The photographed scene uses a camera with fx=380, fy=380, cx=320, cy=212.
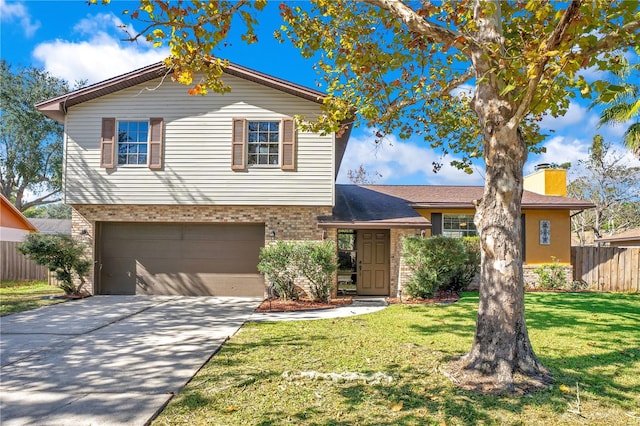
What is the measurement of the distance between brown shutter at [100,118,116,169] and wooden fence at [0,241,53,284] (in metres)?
7.09

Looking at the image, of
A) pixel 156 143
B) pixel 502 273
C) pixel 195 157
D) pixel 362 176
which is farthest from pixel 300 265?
pixel 362 176

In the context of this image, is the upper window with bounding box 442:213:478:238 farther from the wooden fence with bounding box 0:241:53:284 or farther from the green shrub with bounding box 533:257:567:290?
the wooden fence with bounding box 0:241:53:284

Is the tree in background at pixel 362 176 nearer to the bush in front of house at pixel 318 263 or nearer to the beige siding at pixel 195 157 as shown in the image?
the beige siding at pixel 195 157

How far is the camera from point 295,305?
1016cm

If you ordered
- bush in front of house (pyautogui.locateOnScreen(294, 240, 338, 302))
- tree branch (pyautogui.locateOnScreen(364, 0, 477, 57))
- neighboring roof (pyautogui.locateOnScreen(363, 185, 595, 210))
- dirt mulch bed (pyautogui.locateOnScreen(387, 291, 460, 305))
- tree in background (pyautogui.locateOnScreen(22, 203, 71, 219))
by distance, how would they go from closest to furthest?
1. tree branch (pyautogui.locateOnScreen(364, 0, 477, 57))
2. bush in front of house (pyautogui.locateOnScreen(294, 240, 338, 302))
3. dirt mulch bed (pyautogui.locateOnScreen(387, 291, 460, 305))
4. neighboring roof (pyautogui.locateOnScreen(363, 185, 595, 210))
5. tree in background (pyautogui.locateOnScreen(22, 203, 71, 219))

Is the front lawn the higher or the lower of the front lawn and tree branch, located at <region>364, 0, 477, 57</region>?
the lower

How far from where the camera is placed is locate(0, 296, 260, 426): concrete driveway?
3998 millimetres

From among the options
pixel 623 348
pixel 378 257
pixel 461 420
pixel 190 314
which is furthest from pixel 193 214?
→ pixel 623 348

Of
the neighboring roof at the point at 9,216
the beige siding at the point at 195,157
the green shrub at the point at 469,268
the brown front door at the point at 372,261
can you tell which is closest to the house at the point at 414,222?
the brown front door at the point at 372,261

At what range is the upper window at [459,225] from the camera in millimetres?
13883

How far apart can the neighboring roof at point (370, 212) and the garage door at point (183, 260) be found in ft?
8.48

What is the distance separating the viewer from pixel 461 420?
360cm

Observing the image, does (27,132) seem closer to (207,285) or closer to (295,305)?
(207,285)

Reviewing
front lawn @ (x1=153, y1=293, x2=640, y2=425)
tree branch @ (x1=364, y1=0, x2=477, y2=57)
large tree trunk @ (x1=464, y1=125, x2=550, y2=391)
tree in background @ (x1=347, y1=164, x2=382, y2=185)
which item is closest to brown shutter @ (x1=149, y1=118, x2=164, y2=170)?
front lawn @ (x1=153, y1=293, x2=640, y2=425)
